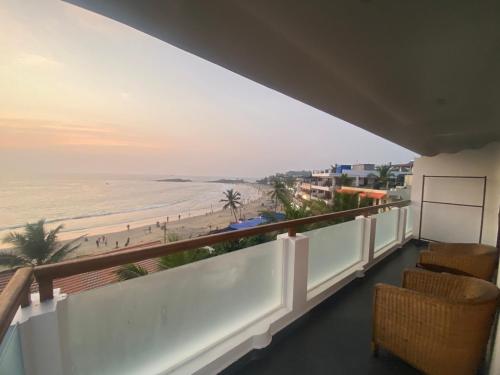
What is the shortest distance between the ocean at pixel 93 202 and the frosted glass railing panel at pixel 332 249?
13.9 m

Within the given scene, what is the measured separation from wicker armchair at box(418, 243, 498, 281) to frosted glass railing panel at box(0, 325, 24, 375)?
11.6 feet

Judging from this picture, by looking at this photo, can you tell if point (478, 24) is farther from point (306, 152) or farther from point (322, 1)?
point (306, 152)

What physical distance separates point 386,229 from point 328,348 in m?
3.21

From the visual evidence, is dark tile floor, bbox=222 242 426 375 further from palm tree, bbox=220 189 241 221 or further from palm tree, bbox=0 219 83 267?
palm tree, bbox=220 189 241 221

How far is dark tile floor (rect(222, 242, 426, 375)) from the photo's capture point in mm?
1809

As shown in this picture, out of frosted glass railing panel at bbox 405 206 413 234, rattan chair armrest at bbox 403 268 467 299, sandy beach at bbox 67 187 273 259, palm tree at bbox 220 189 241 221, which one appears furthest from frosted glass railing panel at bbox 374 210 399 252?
palm tree at bbox 220 189 241 221

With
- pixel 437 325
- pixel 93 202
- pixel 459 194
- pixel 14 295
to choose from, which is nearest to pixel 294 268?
pixel 437 325

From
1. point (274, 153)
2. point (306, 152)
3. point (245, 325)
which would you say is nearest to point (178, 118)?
point (274, 153)

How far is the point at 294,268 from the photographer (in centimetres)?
229

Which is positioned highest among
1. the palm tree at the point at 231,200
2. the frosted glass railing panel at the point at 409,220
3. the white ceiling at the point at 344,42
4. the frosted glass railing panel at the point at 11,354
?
the white ceiling at the point at 344,42

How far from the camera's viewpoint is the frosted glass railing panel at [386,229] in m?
4.20

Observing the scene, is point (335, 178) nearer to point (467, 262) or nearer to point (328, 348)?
point (467, 262)

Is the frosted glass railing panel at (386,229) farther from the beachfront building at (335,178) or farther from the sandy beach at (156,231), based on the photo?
the beachfront building at (335,178)

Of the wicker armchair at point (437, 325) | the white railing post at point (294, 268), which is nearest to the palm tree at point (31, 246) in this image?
the white railing post at point (294, 268)
